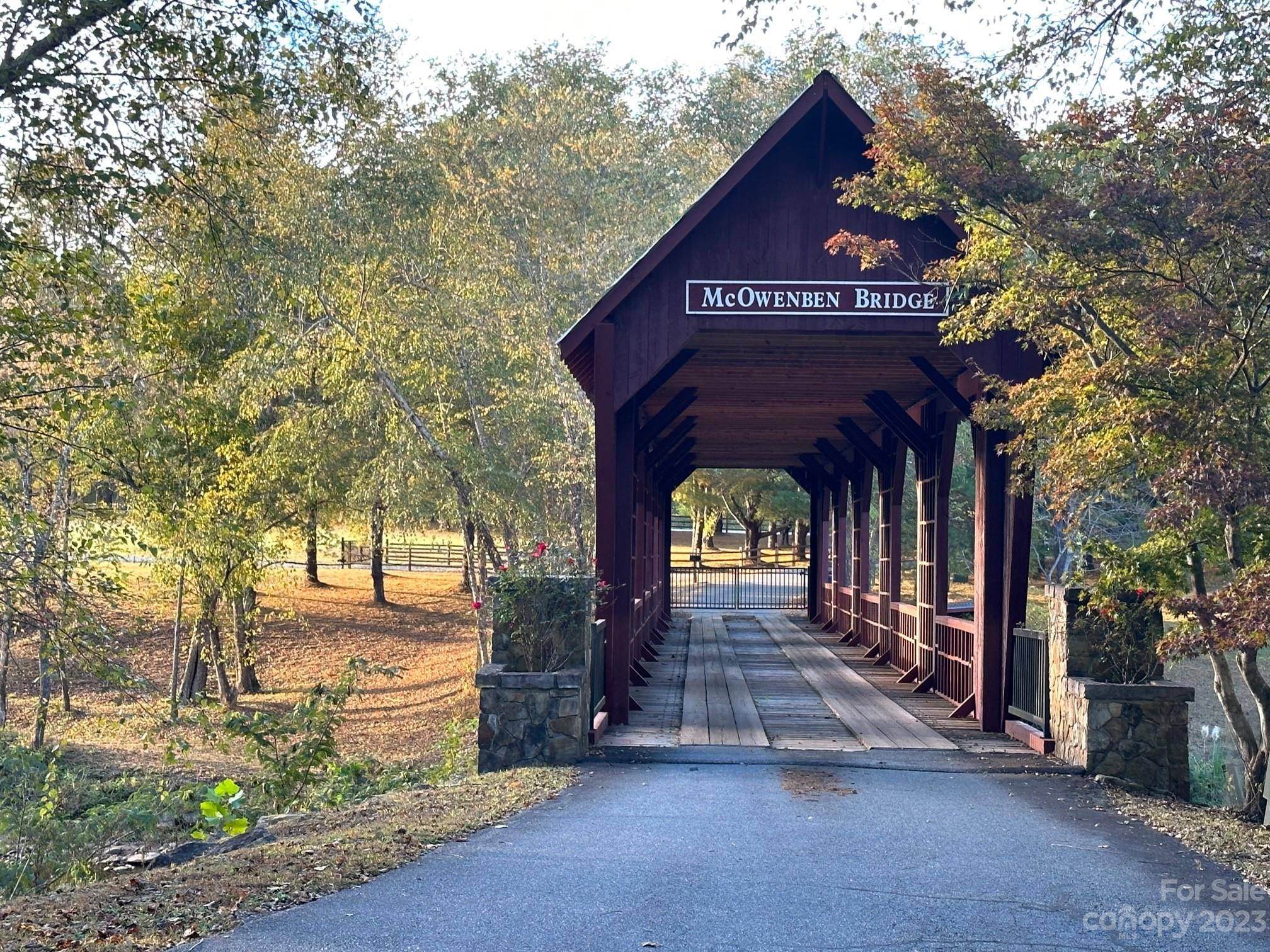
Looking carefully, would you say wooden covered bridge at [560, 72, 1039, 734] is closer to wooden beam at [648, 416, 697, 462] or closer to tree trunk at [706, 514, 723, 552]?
wooden beam at [648, 416, 697, 462]

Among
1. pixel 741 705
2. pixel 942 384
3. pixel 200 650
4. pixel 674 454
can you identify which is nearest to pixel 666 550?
pixel 674 454

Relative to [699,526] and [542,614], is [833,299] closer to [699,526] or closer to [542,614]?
[542,614]

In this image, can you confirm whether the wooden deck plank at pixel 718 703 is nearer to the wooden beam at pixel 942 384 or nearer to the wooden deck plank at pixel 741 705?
the wooden deck plank at pixel 741 705

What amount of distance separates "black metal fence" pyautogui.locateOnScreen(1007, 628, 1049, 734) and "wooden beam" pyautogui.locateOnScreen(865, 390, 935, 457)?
13.7 feet

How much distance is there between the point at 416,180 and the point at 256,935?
1679 centimetres

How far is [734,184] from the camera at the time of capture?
9.98 metres

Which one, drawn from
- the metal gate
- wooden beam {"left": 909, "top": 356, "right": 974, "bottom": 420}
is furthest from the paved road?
the metal gate

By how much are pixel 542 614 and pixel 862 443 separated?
8.82 metres

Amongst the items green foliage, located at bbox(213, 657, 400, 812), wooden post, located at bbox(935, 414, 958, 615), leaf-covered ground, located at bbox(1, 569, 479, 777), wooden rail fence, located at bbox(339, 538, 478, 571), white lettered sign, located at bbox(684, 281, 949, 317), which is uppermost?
white lettered sign, located at bbox(684, 281, 949, 317)

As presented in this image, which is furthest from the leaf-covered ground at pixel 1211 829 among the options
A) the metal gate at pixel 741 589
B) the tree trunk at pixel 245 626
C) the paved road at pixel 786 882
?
the metal gate at pixel 741 589

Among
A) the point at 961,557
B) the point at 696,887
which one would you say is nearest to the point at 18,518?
the point at 696,887

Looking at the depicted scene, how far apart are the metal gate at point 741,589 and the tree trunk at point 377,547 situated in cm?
780

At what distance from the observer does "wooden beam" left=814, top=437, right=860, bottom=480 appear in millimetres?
19922

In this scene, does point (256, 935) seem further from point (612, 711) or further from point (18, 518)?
point (612, 711)
